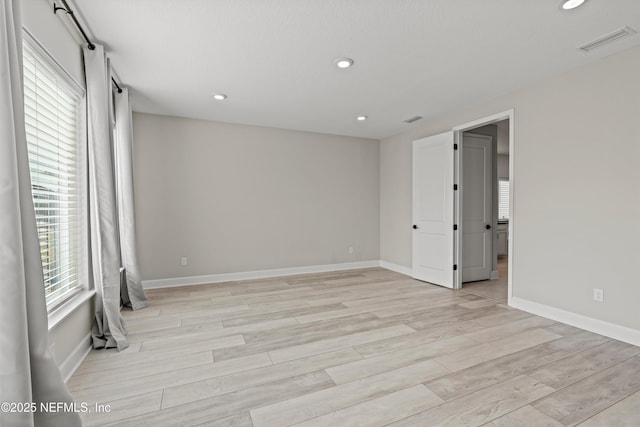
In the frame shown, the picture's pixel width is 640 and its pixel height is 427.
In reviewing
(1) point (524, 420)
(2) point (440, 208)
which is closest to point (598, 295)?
(1) point (524, 420)

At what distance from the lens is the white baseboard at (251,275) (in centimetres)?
459

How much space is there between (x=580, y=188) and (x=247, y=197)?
451 cm

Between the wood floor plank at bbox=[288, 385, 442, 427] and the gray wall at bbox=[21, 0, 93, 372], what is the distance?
1.82m

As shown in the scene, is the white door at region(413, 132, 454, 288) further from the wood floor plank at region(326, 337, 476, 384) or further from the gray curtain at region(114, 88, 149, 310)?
the gray curtain at region(114, 88, 149, 310)

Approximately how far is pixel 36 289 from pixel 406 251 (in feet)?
16.8

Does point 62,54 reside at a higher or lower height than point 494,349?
higher

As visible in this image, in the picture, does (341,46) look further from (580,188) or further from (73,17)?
(580,188)

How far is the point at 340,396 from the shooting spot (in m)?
1.91

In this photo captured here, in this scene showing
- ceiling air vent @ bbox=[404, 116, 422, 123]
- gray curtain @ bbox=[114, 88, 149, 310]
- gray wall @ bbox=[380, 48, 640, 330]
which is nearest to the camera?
gray wall @ bbox=[380, 48, 640, 330]

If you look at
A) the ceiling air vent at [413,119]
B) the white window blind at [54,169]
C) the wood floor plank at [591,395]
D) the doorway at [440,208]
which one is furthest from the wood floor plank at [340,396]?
the ceiling air vent at [413,119]

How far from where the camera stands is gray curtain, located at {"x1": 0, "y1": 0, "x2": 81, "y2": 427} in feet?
3.89

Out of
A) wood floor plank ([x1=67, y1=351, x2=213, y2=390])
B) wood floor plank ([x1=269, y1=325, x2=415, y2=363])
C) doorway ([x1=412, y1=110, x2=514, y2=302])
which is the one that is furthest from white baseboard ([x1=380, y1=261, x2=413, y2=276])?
wood floor plank ([x1=67, y1=351, x2=213, y2=390])

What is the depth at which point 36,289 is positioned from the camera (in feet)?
4.53

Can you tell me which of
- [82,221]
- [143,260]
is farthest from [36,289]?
[143,260]
